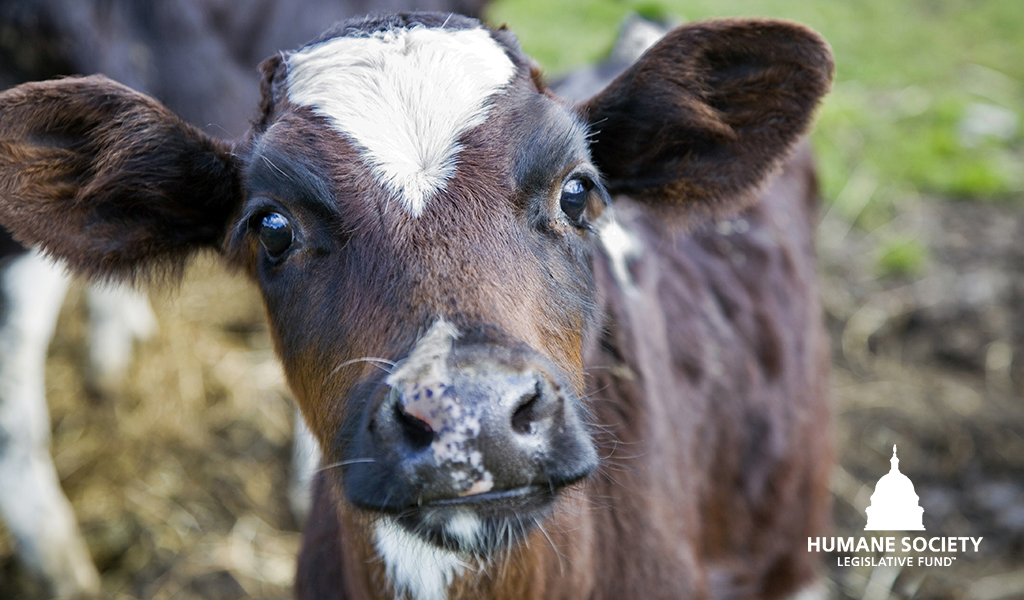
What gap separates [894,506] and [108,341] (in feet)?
17.0

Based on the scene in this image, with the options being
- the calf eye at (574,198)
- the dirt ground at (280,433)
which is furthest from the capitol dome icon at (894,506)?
the calf eye at (574,198)

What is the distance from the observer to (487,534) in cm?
220

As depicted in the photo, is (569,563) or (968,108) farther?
(968,108)

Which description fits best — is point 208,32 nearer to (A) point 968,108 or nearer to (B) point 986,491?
(B) point 986,491

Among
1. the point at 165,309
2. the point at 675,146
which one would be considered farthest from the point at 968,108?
the point at 165,309

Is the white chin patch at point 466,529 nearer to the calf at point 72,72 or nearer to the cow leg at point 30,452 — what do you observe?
the calf at point 72,72

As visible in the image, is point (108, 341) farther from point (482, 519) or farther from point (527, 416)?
point (527, 416)

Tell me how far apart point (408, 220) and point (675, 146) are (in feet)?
Result: 3.81

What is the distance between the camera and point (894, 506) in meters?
4.98

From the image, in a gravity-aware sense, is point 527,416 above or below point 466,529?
above

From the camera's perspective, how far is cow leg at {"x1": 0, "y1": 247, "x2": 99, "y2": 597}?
4559mm

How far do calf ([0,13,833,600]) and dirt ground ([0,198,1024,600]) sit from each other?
1702mm

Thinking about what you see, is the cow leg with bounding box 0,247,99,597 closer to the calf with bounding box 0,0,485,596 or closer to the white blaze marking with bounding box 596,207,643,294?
the calf with bounding box 0,0,485,596

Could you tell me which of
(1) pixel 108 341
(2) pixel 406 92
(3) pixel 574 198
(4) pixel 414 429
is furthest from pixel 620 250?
(1) pixel 108 341
